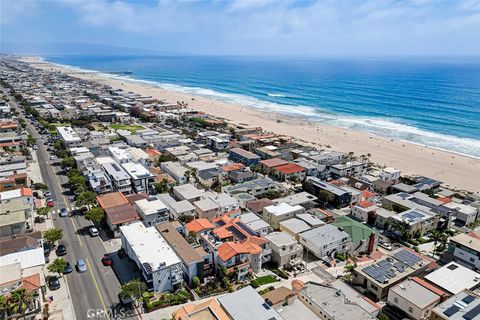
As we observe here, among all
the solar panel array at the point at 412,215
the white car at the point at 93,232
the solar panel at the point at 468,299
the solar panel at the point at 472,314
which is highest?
the solar panel at the point at 472,314

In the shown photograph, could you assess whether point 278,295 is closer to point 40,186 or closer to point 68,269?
point 68,269

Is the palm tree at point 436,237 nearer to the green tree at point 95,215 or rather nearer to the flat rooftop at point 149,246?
the flat rooftop at point 149,246

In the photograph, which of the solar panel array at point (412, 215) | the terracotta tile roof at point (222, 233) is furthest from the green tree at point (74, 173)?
the solar panel array at point (412, 215)

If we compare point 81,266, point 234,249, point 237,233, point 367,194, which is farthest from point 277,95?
point 81,266

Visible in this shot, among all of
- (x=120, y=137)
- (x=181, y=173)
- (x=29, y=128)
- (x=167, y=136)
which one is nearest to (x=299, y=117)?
(x=167, y=136)

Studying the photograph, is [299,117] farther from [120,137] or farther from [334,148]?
[120,137]

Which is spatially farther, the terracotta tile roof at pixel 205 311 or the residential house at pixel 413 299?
the residential house at pixel 413 299
